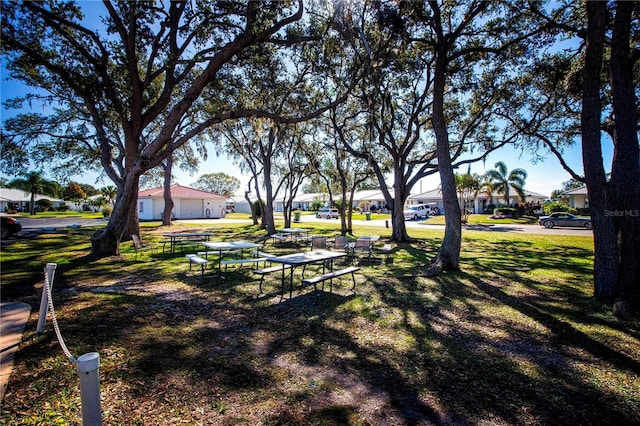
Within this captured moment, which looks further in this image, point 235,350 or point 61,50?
point 61,50

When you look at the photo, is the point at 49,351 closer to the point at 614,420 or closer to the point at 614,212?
the point at 614,420

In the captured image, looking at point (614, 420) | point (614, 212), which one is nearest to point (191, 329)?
point (614, 420)

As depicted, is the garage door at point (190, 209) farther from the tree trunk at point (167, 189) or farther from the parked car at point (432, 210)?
the parked car at point (432, 210)

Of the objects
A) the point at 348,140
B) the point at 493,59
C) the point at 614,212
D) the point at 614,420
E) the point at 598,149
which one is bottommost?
the point at 614,420

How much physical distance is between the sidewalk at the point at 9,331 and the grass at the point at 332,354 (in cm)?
10

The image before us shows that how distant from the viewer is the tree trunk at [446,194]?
9.15m

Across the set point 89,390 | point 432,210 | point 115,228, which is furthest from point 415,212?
point 89,390

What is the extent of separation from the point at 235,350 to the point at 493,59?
14453 millimetres

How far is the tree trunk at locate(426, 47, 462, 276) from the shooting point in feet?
30.0

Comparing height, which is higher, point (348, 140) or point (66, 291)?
point (348, 140)

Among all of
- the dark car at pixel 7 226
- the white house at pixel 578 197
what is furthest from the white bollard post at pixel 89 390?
the white house at pixel 578 197

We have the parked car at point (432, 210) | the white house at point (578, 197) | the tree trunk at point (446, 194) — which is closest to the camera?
the tree trunk at point (446, 194)

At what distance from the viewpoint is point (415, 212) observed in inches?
1623

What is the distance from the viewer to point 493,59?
42.8ft
